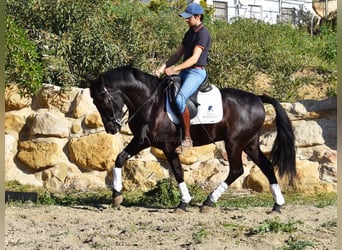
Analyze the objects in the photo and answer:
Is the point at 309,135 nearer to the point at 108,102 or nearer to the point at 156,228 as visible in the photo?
the point at 108,102

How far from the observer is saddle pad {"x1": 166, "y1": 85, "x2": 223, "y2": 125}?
759 cm

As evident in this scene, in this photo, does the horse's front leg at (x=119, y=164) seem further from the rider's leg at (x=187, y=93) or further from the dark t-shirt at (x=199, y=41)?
the dark t-shirt at (x=199, y=41)

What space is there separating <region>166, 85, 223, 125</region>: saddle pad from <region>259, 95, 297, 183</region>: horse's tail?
0.69m

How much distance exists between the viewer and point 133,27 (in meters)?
11.2

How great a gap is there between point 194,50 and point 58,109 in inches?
132

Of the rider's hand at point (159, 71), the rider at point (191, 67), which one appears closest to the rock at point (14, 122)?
the rider's hand at point (159, 71)

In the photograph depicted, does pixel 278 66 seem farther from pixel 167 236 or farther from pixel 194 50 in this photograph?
pixel 167 236

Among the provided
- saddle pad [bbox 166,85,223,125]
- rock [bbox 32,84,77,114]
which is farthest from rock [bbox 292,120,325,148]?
rock [bbox 32,84,77,114]

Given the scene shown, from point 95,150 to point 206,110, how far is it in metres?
2.71

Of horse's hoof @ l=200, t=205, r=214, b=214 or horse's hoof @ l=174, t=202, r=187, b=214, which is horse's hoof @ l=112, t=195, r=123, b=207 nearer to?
horse's hoof @ l=174, t=202, r=187, b=214

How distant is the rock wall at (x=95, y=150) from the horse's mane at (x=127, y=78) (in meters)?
2.21

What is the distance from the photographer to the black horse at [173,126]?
24.7ft

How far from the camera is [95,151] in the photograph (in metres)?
9.80

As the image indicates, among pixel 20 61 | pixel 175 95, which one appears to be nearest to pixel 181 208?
pixel 175 95
